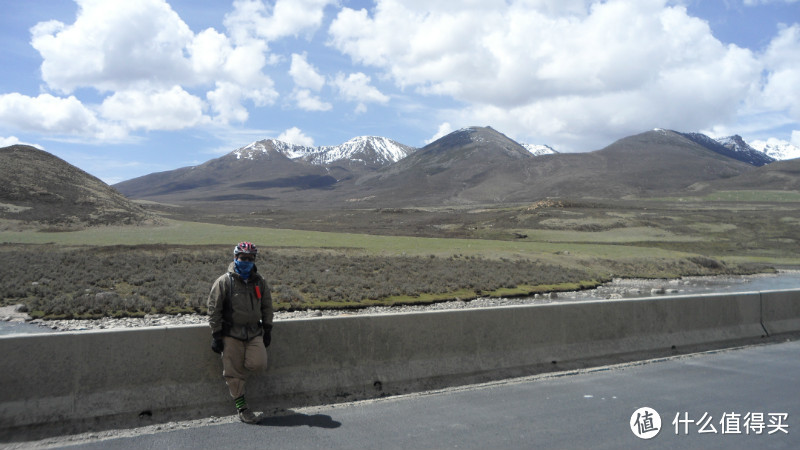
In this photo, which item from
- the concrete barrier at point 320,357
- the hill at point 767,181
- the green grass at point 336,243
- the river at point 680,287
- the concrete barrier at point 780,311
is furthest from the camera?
the hill at point 767,181

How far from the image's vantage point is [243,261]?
7.16 m

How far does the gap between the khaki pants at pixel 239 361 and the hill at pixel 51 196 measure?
58.7 metres

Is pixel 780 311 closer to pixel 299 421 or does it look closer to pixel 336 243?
pixel 299 421

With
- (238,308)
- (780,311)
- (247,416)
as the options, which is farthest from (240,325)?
(780,311)

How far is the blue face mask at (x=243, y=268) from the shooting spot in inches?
281

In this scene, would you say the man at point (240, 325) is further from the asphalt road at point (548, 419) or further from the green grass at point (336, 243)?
the green grass at point (336, 243)

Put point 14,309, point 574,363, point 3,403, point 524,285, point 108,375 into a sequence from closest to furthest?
point 3,403 < point 108,375 < point 574,363 < point 14,309 < point 524,285

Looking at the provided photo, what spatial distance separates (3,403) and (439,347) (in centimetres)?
529

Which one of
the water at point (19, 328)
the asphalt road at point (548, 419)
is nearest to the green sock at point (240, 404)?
the asphalt road at point (548, 419)

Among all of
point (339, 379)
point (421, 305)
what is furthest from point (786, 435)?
point (421, 305)

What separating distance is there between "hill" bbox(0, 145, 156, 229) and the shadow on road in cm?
5887

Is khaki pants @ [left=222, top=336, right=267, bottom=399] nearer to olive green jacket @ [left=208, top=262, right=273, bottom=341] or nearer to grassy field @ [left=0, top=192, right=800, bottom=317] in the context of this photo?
olive green jacket @ [left=208, top=262, right=273, bottom=341]

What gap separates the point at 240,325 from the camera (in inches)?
279

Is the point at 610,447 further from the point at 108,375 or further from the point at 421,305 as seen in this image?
the point at 421,305
